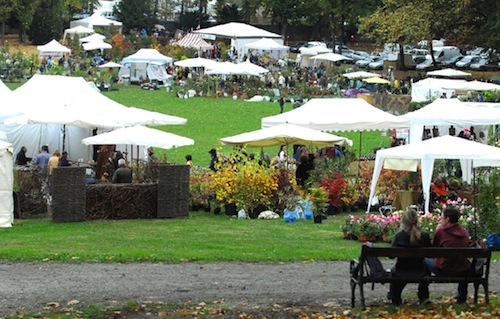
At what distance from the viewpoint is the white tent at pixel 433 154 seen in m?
19.3

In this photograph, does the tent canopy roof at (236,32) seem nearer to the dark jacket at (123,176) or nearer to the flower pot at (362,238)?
the dark jacket at (123,176)

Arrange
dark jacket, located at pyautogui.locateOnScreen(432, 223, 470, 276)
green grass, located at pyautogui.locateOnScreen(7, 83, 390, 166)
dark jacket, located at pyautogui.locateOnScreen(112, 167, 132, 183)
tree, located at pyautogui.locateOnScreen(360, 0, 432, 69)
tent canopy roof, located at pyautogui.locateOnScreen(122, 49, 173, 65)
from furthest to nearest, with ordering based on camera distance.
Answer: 1. tent canopy roof, located at pyautogui.locateOnScreen(122, 49, 173, 65)
2. tree, located at pyautogui.locateOnScreen(360, 0, 432, 69)
3. green grass, located at pyautogui.locateOnScreen(7, 83, 390, 166)
4. dark jacket, located at pyautogui.locateOnScreen(112, 167, 132, 183)
5. dark jacket, located at pyautogui.locateOnScreen(432, 223, 470, 276)

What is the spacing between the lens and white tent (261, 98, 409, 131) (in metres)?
26.9

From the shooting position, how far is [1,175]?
19.8 metres

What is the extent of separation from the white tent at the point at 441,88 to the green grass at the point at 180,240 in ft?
71.7

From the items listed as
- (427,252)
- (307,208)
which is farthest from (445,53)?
(427,252)

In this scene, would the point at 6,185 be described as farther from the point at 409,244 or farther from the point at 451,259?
the point at 451,259

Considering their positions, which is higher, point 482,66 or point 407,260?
point 482,66

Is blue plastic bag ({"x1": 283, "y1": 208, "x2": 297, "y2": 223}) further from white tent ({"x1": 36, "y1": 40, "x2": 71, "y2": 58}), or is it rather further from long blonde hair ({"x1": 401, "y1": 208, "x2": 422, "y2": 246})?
white tent ({"x1": 36, "y1": 40, "x2": 71, "y2": 58})

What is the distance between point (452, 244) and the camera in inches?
473

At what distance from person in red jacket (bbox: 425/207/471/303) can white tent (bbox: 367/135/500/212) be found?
287 inches

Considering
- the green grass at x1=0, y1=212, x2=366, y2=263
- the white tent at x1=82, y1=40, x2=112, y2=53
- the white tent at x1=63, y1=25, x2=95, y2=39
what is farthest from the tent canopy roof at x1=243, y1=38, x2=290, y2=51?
the green grass at x1=0, y1=212, x2=366, y2=263

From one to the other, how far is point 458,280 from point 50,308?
176 inches

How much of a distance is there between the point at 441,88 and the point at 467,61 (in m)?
25.4
